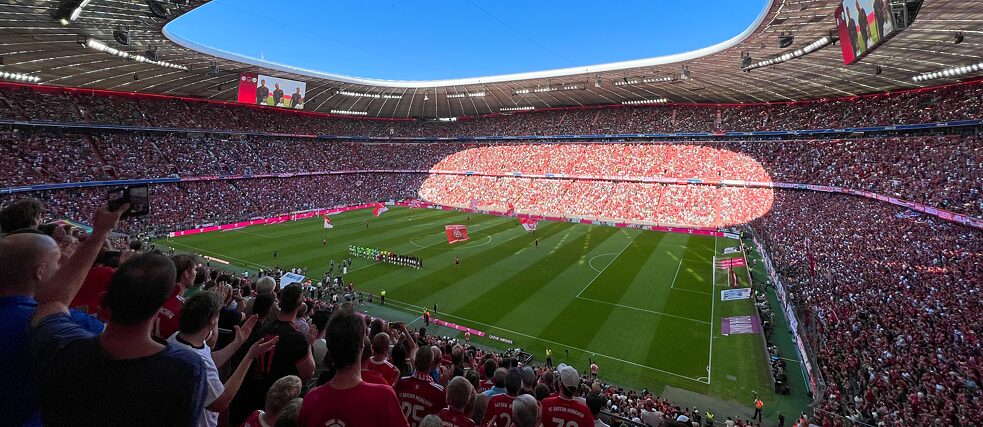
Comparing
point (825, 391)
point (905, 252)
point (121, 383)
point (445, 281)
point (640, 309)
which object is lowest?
point (445, 281)

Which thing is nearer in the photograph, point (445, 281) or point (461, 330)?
point (461, 330)

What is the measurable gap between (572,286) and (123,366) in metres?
25.8

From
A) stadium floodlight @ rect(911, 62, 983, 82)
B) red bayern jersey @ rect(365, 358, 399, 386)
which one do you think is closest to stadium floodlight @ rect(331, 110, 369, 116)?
stadium floodlight @ rect(911, 62, 983, 82)

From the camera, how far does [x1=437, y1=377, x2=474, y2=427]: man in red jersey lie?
423 centimetres

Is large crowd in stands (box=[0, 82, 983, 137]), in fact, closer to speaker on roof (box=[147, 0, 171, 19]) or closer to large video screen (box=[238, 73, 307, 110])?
large video screen (box=[238, 73, 307, 110])

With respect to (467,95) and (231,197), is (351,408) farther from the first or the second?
(467,95)

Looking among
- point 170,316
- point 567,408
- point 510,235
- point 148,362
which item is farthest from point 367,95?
point 148,362

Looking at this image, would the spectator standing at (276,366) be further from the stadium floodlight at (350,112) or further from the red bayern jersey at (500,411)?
the stadium floodlight at (350,112)

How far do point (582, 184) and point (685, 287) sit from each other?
31721 millimetres

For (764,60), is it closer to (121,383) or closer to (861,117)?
(861,117)

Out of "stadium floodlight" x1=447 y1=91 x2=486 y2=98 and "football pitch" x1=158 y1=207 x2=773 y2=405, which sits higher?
"stadium floodlight" x1=447 y1=91 x2=486 y2=98

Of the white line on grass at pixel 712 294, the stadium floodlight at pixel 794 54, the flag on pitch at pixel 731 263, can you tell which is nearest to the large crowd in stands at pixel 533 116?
the stadium floodlight at pixel 794 54

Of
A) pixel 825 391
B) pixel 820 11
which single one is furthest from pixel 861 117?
pixel 825 391

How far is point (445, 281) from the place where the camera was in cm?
2738
